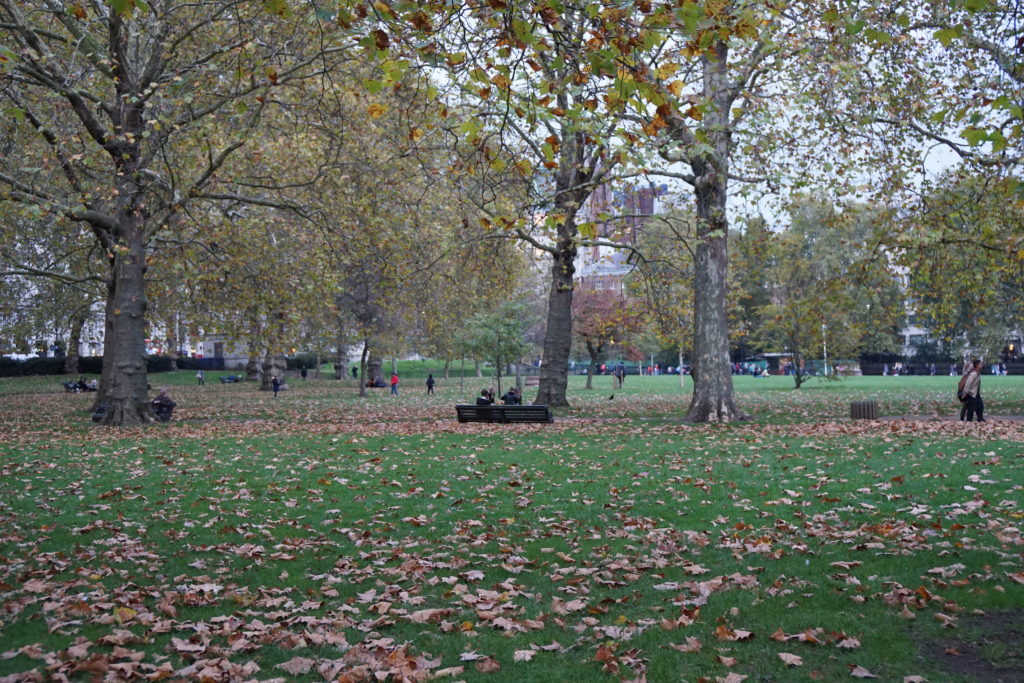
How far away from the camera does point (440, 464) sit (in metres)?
12.9

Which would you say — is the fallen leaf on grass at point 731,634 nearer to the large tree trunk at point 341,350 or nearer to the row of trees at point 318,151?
the row of trees at point 318,151

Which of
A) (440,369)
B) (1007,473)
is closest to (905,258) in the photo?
(1007,473)

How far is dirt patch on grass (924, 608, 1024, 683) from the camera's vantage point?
4.41 metres

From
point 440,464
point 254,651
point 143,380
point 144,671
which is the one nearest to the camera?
point 144,671

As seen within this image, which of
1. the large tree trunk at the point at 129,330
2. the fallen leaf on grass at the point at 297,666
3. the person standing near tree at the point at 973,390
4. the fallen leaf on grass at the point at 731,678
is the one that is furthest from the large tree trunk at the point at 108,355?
the fallen leaf on grass at the point at 731,678

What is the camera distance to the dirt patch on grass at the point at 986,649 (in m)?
4.41

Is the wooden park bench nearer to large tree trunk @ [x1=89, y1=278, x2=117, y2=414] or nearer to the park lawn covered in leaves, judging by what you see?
the park lawn covered in leaves

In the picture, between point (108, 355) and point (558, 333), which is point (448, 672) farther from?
point (108, 355)

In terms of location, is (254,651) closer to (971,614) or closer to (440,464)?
(971,614)

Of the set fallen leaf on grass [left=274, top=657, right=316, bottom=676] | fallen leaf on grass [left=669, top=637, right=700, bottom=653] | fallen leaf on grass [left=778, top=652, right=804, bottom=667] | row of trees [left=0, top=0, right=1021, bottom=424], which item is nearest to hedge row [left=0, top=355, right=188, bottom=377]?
row of trees [left=0, top=0, right=1021, bottom=424]

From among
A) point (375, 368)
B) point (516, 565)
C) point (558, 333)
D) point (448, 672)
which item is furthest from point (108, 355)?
point (375, 368)

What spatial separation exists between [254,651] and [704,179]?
15921 mm

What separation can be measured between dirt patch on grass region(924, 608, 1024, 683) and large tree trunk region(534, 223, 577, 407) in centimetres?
1849

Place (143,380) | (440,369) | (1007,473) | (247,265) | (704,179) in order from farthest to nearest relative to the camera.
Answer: (440,369) → (247,265) → (143,380) → (704,179) → (1007,473)
